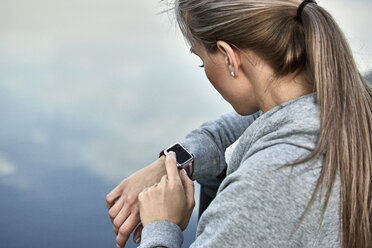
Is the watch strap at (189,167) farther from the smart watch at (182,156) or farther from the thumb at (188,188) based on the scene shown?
the thumb at (188,188)

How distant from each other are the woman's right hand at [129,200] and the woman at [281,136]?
22cm

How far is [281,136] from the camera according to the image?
1144mm

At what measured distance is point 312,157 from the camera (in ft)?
3.51

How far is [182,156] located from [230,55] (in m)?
0.58

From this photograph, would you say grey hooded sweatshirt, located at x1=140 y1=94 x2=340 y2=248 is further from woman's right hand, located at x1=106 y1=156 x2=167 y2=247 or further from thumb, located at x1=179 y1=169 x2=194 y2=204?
woman's right hand, located at x1=106 y1=156 x2=167 y2=247

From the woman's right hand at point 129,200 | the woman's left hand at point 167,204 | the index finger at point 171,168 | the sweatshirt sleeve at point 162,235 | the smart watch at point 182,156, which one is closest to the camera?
the sweatshirt sleeve at point 162,235

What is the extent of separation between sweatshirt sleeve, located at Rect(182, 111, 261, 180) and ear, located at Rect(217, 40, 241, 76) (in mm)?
558

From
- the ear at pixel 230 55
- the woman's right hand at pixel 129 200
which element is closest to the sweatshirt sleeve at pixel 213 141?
the woman's right hand at pixel 129 200

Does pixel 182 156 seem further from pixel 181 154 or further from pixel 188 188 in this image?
pixel 188 188

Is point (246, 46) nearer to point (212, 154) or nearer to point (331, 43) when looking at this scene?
point (331, 43)

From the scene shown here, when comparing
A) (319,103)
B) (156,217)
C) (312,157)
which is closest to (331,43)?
(319,103)

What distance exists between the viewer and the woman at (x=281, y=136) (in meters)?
1.06

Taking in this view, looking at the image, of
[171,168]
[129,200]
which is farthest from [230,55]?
[129,200]

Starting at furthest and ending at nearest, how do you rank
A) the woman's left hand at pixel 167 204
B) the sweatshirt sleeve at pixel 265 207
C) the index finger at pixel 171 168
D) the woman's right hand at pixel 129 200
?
the woman's right hand at pixel 129 200 → the index finger at pixel 171 168 → the woman's left hand at pixel 167 204 → the sweatshirt sleeve at pixel 265 207
